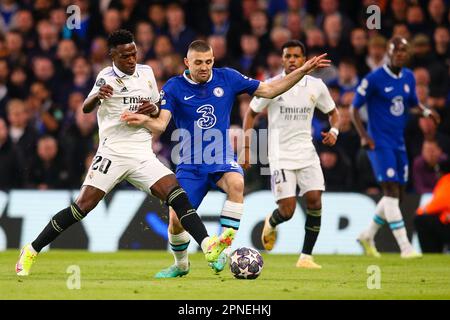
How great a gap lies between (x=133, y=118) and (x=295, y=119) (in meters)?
2.97

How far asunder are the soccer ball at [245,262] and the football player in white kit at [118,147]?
90cm

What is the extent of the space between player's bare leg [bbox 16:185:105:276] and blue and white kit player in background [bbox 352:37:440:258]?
5038 millimetres

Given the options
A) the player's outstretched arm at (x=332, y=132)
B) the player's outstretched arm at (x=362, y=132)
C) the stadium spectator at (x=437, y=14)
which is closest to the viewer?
the player's outstretched arm at (x=332, y=132)

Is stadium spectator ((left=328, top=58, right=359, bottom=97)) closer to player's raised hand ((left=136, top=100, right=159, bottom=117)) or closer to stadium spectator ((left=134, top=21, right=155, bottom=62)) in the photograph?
stadium spectator ((left=134, top=21, right=155, bottom=62))

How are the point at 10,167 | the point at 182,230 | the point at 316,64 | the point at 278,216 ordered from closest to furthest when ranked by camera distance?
1. the point at 316,64
2. the point at 182,230
3. the point at 278,216
4. the point at 10,167

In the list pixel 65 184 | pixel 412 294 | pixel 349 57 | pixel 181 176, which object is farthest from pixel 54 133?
pixel 412 294

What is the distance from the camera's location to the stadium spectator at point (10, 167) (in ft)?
53.9

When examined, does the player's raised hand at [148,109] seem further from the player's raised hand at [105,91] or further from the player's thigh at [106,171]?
the player's thigh at [106,171]

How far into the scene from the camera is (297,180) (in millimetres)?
12594

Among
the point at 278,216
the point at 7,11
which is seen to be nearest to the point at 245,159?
the point at 278,216

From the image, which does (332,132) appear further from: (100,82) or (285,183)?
(100,82)

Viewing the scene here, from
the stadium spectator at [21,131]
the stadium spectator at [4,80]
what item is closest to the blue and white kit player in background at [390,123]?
the stadium spectator at [21,131]

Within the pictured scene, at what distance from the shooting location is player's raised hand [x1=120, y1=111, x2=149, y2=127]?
10.2 m

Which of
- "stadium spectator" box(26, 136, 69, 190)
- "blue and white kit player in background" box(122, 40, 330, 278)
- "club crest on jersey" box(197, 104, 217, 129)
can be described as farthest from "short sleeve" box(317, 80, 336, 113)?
"stadium spectator" box(26, 136, 69, 190)
